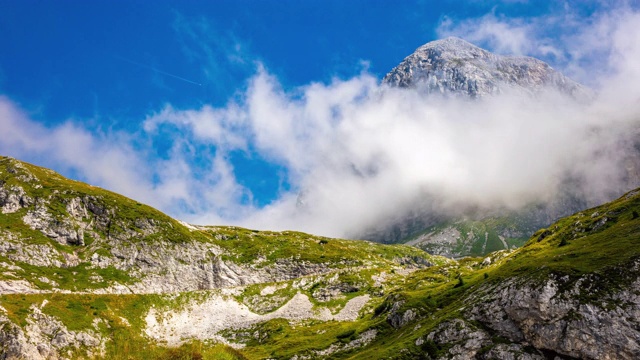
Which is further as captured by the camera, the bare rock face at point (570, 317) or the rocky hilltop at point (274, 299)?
the rocky hilltop at point (274, 299)

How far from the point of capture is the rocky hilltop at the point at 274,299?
70.9 metres

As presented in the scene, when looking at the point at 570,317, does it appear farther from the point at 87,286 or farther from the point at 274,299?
the point at 87,286

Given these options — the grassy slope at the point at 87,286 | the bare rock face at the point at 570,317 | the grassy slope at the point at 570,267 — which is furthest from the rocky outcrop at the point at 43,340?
the bare rock face at the point at 570,317

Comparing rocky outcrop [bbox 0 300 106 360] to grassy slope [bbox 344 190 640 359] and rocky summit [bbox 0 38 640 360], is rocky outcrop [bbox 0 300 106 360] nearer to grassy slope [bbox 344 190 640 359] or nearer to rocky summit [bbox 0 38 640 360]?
rocky summit [bbox 0 38 640 360]

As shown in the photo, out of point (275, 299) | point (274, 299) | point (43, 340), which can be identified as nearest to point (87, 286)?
point (43, 340)

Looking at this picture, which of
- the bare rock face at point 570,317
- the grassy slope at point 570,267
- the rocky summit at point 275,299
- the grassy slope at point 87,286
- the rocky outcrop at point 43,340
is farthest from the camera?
the grassy slope at point 87,286

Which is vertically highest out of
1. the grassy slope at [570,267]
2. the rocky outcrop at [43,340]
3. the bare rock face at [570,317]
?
the rocky outcrop at [43,340]

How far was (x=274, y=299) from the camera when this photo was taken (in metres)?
180

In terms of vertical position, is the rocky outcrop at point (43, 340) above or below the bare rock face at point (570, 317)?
above

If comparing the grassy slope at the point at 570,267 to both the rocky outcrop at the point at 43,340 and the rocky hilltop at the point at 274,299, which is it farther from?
the rocky outcrop at the point at 43,340

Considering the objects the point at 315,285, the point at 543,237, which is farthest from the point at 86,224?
the point at 543,237

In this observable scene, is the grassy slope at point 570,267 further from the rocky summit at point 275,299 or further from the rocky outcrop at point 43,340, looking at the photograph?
the rocky outcrop at point 43,340

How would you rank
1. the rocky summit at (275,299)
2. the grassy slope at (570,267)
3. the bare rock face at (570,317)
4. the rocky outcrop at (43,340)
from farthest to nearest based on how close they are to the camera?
the rocky outcrop at (43,340) → the grassy slope at (570,267) → the rocky summit at (275,299) → the bare rock face at (570,317)

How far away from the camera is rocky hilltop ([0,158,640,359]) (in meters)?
70.9
